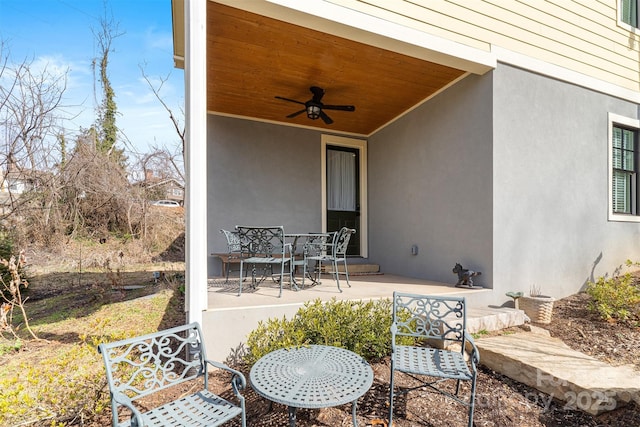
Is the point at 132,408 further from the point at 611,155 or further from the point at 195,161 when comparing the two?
the point at 611,155

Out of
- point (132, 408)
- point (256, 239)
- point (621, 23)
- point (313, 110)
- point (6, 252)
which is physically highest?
point (621, 23)

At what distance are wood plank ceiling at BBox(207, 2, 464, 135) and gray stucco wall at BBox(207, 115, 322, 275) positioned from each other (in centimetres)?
35

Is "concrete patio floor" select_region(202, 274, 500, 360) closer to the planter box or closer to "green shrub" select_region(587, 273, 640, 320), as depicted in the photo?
the planter box

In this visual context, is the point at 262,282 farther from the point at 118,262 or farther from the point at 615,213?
the point at 615,213

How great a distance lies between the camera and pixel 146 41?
8547 mm

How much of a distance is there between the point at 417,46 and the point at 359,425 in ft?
12.1

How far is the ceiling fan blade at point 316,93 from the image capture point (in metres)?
4.56

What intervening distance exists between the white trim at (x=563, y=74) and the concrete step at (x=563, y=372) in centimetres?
345

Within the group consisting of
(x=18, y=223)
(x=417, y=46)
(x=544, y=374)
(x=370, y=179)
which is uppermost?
(x=417, y=46)

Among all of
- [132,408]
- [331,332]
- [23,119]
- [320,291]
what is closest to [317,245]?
[320,291]

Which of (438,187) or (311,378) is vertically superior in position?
(438,187)

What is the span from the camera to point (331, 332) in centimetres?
245

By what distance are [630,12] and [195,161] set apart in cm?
748

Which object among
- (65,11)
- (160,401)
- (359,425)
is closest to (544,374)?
(359,425)
